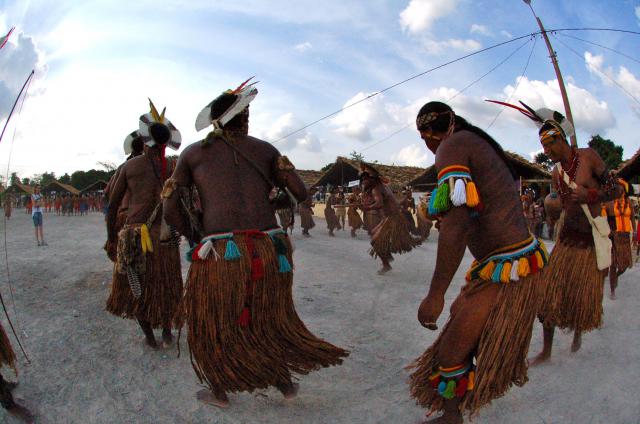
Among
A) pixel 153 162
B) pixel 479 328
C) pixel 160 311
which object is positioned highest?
pixel 153 162

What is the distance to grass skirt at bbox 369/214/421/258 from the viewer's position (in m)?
7.51

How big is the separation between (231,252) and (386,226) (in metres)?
5.04

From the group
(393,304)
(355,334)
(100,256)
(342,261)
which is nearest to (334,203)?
(342,261)

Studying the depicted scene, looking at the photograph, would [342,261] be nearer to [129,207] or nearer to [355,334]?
[355,334]

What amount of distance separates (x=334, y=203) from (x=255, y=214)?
14.7 m

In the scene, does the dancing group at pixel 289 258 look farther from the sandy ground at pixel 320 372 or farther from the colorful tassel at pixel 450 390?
the sandy ground at pixel 320 372

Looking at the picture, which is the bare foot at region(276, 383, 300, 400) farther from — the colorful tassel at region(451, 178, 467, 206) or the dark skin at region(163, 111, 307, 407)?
the colorful tassel at region(451, 178, 467, 206)

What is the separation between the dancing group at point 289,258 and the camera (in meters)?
2.22

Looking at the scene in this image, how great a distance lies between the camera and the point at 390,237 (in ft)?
24.7

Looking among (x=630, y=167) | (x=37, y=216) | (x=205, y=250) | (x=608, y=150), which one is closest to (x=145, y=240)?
(x=205, y=250)

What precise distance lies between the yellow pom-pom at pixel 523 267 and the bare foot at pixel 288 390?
1.51m

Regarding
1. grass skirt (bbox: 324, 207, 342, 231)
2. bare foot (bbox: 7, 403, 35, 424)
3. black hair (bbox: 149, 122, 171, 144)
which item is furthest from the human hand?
grass skirt (bbox: 324, 207, 342, 231)

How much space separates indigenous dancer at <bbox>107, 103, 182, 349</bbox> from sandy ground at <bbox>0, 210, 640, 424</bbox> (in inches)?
12.8

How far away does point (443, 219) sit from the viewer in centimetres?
216
